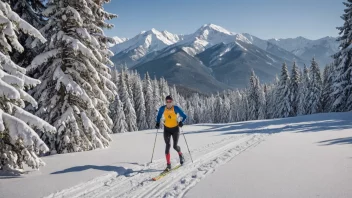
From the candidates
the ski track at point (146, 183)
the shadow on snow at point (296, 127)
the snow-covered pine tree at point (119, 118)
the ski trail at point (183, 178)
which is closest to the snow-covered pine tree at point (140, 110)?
the snow-covered pine tree at point (119, 118)

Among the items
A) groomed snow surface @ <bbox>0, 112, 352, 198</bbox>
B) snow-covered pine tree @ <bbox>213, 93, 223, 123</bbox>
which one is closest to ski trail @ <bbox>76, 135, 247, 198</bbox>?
groomed snow surface @ <bbox>0, 112, 352, 198</bbox>

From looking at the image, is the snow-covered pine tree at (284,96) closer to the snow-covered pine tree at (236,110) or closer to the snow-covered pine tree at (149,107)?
the snow-covered pine tree at (149,107)

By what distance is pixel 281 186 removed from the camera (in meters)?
6.57

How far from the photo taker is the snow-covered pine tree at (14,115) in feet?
24.0

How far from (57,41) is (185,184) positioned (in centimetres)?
1023

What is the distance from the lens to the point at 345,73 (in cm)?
3206

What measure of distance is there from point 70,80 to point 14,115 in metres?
5.22

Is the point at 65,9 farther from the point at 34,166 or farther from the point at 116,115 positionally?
the point at 116,115

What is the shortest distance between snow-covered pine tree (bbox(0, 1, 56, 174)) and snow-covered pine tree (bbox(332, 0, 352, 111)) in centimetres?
3346

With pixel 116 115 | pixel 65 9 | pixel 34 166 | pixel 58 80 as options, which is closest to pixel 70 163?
pixel 34 166

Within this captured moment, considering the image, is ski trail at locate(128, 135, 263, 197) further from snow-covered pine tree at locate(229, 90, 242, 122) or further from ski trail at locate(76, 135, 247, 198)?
snow-covered pine tree at locate(229, 90, 242, 122)

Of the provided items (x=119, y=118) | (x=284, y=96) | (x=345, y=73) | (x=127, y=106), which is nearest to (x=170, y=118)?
(x=345, y=73)

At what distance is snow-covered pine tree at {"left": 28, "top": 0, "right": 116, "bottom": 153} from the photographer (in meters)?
13.0

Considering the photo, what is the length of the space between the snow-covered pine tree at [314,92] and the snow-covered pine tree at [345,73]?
1886cm
